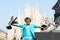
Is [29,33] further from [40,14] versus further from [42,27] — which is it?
[40,14]

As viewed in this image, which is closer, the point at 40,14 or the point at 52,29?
the point at 52,29

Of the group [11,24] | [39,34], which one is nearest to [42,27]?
[39,34]

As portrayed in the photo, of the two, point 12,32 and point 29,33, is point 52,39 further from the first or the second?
point 12,32

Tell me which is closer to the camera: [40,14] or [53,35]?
[53,35]

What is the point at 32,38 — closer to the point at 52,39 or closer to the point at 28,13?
the point at 52,39

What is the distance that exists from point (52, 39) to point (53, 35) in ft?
0.28

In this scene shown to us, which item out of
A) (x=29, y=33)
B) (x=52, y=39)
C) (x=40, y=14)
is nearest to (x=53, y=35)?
(x=52, y=39)

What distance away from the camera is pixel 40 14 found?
9294 centimetres

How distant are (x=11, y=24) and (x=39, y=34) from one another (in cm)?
64

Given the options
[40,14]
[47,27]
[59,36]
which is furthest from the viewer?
[40,14]

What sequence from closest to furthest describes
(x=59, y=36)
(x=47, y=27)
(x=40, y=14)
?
(x=59, y=36) < (x=47, y=27) < (x=40, y=14)

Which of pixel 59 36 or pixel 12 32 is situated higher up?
pixel 59 36

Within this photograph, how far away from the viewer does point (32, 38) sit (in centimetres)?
714

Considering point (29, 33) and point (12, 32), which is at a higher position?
point (29, 33)
